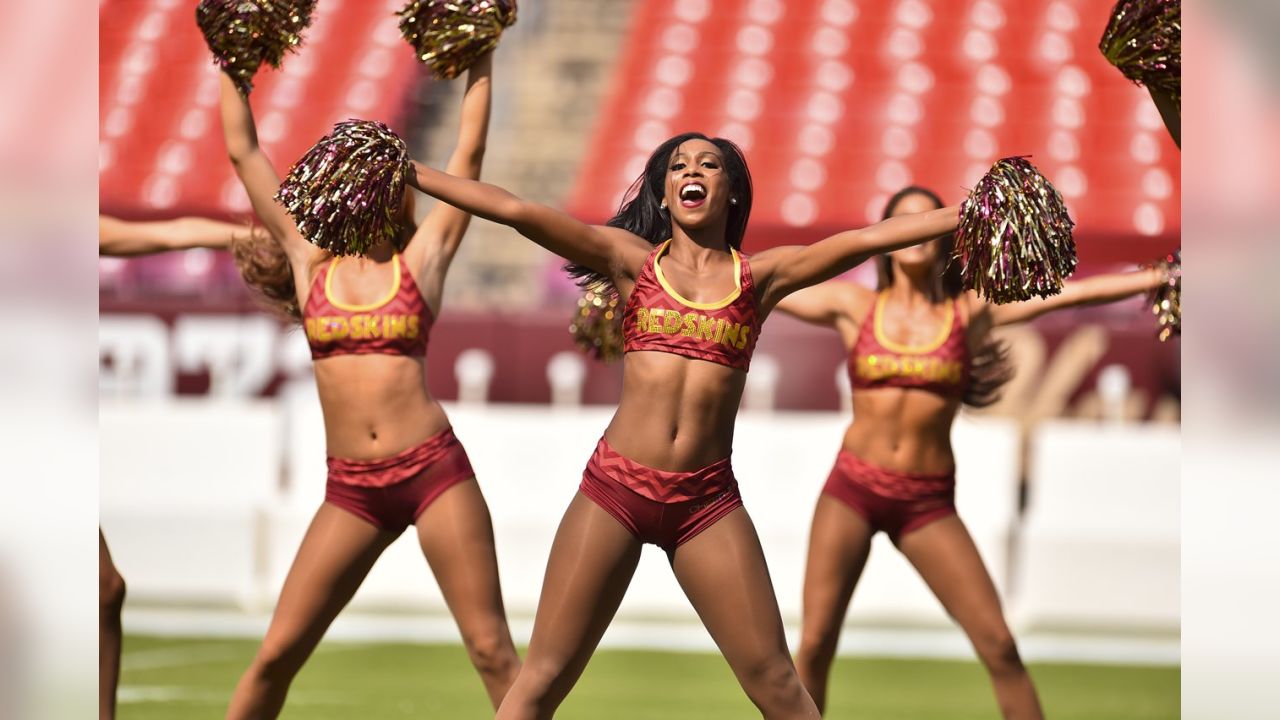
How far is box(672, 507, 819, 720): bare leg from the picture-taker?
3379 mm

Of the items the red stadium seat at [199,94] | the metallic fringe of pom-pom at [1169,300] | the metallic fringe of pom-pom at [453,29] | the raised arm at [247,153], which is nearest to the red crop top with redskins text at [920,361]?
the metallic fringe of pom-pom at [1169,300]

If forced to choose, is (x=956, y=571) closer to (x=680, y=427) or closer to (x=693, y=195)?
(x=680, y=427)

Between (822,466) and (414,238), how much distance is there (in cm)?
463

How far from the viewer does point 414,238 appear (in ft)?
14.8

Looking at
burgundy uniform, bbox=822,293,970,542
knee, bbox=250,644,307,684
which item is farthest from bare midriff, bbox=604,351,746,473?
burgundy uniform, bbox=822,293,970,542

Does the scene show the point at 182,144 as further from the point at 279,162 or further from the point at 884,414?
the point at 884,414

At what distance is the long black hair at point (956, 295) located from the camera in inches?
199

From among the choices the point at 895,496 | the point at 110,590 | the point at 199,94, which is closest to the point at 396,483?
the point at 110,590

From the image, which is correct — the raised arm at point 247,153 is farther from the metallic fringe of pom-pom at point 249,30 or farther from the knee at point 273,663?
the knee at point 273,663

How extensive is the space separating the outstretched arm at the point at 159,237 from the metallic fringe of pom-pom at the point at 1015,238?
2513 mm

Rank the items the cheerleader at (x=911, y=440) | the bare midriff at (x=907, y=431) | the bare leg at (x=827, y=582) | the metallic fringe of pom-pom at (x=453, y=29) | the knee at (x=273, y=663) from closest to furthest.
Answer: the knee at (x=273, y=663) → the metallic fringe of pom-pom at (x=453, y=29) → the cheerleader at (x=911, y=440) → the bare leg at (x=827, y=582) → the bare midriff at (x=907, y=431)

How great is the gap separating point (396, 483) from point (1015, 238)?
190 centimetres
